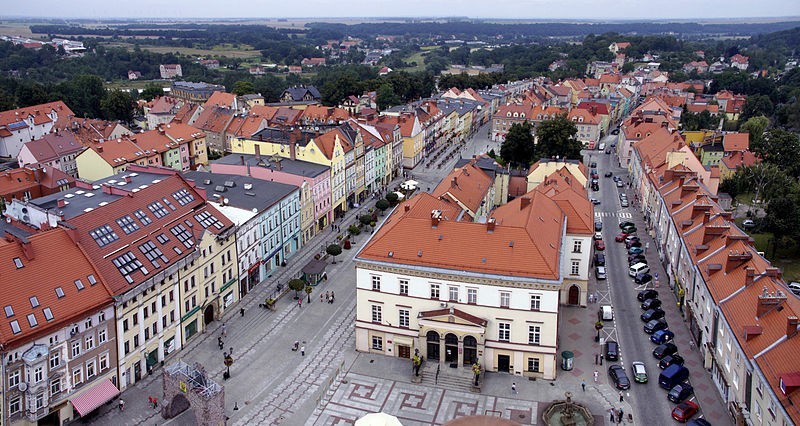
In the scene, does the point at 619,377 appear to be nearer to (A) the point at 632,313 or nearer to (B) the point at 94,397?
(A) the point at 632,313

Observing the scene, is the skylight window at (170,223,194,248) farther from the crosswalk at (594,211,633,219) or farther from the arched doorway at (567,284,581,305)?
the crosswalk at (594,211,633,219)

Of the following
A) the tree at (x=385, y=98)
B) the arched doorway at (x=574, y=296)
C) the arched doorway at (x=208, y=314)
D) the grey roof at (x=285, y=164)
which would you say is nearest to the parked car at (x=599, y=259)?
the arched doorway at (x=574, y=296)

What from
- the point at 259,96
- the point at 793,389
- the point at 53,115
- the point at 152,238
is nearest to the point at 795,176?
the point at 793,389

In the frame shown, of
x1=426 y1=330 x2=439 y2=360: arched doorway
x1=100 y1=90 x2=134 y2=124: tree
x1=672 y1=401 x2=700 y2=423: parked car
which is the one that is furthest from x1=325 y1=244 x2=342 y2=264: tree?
x1=100 y1=90 x2=134 y2=124: tree

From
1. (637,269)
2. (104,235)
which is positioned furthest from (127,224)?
(637,269)

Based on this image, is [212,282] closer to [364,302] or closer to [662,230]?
[364,302]

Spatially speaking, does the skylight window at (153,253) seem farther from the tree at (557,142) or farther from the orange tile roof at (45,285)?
the tree at (557,142)
